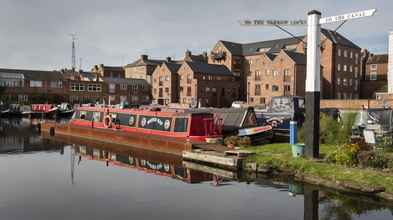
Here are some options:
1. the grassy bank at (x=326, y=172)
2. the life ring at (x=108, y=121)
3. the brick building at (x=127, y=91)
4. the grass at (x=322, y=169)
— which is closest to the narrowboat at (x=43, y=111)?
the brick building at (x=127, y=91)

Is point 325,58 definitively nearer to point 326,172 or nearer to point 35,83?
point 35,83

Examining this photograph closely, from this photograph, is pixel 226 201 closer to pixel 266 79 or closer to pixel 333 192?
pixel 333 192

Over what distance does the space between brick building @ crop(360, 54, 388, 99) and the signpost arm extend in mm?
54271

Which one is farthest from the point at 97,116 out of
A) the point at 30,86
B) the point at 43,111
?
the point at 30,86

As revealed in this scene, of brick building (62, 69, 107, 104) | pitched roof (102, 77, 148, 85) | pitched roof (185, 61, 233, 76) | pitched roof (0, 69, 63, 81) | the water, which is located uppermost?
pitched roof (185, 61, 233, 76)

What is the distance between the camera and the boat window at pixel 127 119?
83.9 ft

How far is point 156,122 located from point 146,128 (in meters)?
1.13

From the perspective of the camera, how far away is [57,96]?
66.6 meters

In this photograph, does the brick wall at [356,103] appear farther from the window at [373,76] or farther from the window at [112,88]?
the window at [112,88]

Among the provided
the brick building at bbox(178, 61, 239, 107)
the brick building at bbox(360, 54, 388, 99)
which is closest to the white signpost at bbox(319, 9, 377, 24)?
Result: the brick building at bbox(178, 61, 239, 107)

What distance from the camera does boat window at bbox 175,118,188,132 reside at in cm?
2133

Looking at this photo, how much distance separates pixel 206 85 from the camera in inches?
2514

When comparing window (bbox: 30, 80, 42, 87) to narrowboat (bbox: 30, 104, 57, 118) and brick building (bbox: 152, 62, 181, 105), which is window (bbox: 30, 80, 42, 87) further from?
brick building (bbox: 152, 62, 181, 105)

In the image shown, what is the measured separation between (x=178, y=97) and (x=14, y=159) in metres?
48.6
